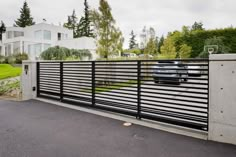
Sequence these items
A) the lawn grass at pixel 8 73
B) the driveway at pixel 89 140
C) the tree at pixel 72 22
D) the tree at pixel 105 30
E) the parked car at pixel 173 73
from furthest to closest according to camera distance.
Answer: the tree at pixel 72 22
the lawn grass at pixel 8 73
the tree at pixel 105 30
the parked car at pixel 173 73
the driveway at pixel 89 140

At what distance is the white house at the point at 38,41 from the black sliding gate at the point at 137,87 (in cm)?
1878

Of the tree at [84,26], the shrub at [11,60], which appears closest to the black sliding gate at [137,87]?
the shrub at [11,60]

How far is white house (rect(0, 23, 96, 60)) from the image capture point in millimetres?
25078

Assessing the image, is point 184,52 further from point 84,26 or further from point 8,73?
point 84,26

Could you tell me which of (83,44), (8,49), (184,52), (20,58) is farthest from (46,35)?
(184,52)

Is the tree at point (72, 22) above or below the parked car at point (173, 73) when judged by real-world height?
above

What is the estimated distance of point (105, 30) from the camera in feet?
38.1

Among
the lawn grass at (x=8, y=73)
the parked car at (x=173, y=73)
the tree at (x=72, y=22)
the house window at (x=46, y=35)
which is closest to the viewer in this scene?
the parked car at (x=173, y=73)

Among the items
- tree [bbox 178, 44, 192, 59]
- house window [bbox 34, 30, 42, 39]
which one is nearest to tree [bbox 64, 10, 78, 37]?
house window [bbox 34, 30, 42, 39]

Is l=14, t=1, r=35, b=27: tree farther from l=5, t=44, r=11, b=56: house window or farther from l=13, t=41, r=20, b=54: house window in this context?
l=13, t=41, r=20, b=54: house window

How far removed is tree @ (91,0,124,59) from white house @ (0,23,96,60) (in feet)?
42.9

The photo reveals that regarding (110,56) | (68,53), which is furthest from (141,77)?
(68,53)

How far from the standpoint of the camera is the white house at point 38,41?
2508 centimetres

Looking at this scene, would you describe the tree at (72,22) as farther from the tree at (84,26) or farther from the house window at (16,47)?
the house window at (16,47)
